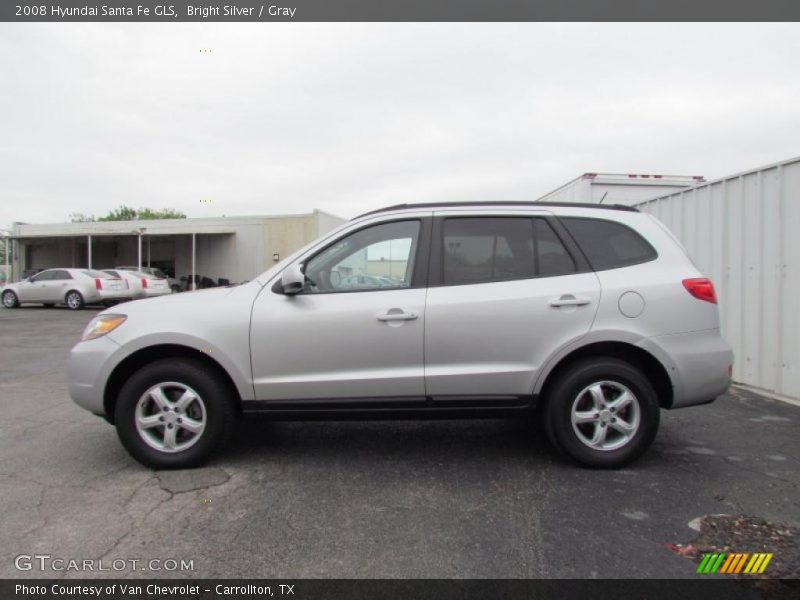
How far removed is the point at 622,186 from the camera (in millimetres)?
9195

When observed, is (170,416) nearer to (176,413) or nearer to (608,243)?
(176,413)

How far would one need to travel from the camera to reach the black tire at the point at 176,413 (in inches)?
137

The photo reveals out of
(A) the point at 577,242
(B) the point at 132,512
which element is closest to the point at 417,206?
(A) the point at 577,242

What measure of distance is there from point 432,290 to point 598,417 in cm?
142

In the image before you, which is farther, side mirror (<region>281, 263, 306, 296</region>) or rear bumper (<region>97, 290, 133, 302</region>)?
rear bumper (<region>97, 290, 133, 302</region>)

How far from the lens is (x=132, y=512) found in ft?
9.91

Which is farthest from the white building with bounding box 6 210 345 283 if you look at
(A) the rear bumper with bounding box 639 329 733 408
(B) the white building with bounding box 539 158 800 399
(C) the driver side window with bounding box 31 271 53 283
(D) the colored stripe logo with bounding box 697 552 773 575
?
(D) the colored stripe logo with bounding box 697 552 773 575

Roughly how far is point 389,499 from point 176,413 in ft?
5.14

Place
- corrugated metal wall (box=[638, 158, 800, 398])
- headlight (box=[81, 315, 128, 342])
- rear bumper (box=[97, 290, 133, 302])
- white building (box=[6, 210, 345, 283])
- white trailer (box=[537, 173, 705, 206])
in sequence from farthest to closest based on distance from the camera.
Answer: white building (box=[6, 210, 345, 283]) → rear bumper (box=[97, 290, 133, 302]) → white trailer (box=[537, 173, 705, 206]) → corrugated metal wall (box=[638, 158, 800, 398]) → headlight (box=[81, 315, 128, 342])

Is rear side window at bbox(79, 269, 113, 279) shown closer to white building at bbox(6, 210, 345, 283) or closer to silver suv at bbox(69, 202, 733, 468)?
white building at bbox(6, 210, 345, 283)

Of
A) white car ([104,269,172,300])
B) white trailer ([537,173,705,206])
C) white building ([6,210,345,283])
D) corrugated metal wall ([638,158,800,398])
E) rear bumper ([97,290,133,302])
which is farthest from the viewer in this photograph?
white building ([6,210,345,283])

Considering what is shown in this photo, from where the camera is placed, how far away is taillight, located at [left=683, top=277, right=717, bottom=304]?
11.6ft

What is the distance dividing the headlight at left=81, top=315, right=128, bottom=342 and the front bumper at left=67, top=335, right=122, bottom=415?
0.04 m

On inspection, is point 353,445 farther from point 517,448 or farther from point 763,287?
point 763,287
